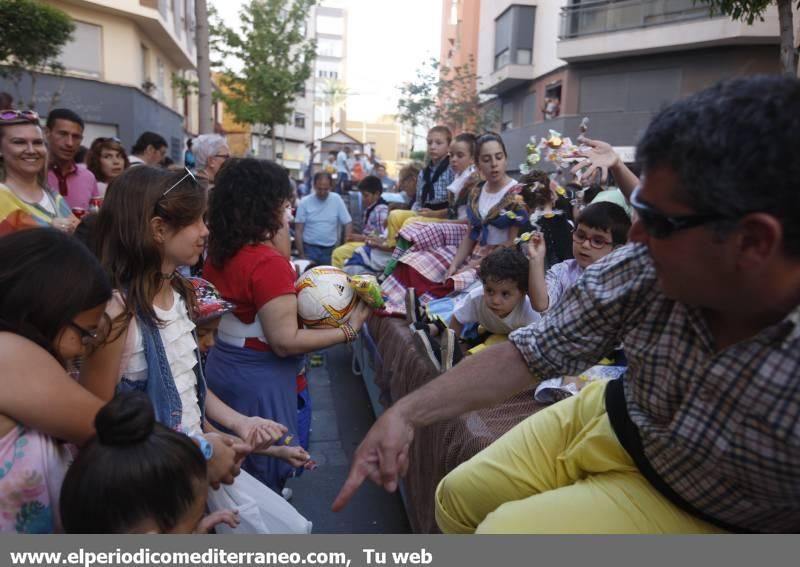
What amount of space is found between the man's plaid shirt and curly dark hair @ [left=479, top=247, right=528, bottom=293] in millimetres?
1358

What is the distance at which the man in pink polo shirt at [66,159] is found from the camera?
4.77 m

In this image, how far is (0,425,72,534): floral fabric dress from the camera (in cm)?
145

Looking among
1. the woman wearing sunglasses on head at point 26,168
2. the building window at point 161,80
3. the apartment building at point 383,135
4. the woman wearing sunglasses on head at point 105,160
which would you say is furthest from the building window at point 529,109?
the apartment building at point 383,135

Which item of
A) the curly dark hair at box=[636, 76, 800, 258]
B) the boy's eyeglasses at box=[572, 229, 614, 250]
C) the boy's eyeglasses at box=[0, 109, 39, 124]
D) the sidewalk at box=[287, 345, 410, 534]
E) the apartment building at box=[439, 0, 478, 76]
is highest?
the apartment building at box=[439, 0, 478, 76]

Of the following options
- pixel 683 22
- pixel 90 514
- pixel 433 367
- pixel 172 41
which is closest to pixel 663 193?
pixel 90 514

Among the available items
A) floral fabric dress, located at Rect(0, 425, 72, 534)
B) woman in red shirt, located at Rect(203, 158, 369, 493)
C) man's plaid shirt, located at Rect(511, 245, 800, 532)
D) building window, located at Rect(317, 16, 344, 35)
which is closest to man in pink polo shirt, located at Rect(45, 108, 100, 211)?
woman in red shirt, located at Rect(203, 158, 369, 493)

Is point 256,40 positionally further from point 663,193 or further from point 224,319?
point 663,193

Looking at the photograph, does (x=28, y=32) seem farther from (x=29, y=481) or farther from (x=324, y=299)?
(x=29, y=481)

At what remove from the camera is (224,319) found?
9.23 feet

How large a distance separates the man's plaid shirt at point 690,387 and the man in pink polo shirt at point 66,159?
169 inches

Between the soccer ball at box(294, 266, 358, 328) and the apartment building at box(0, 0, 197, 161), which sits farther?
the apartment building at box(0, 0, 197, 161)

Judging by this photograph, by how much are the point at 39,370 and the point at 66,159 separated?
3999 millimetres

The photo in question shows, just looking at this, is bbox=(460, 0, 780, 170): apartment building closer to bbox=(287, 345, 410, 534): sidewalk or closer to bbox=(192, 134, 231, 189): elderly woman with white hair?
bbox=(287, 345, 410, 534): sidewalk

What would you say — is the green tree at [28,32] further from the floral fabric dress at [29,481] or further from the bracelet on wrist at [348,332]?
the floral fabric dress at [29,481]
